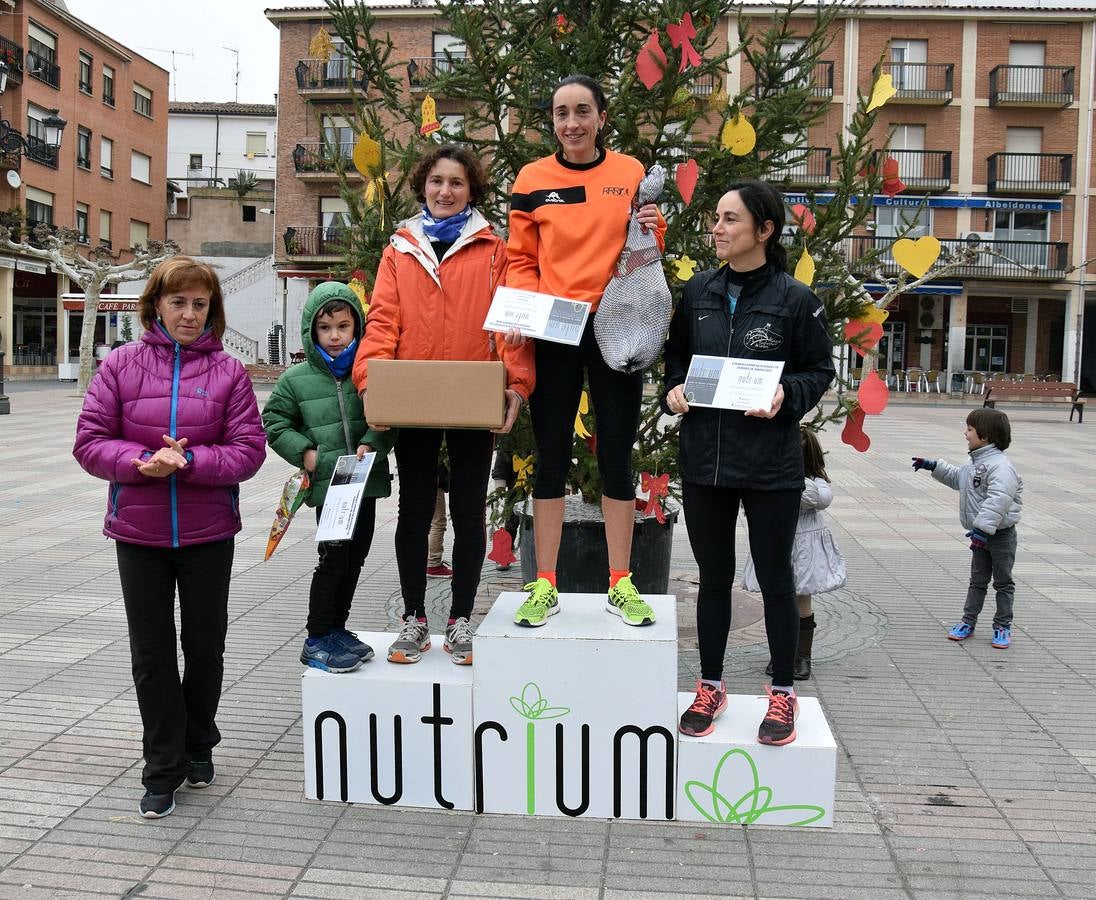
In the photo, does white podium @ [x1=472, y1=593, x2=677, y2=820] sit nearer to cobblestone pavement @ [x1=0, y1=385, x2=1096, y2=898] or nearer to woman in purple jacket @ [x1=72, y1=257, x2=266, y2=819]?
cobblestone pavement @ [x1=0, y1=385, x2=1096, y2=898]

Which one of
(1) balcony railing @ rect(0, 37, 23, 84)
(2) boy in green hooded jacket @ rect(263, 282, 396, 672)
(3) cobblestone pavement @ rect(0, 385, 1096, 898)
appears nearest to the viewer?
(3) cobblestone pavement @ rect(0, 385, 1096, 898)

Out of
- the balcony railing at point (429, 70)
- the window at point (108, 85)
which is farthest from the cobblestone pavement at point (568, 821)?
the window at point (108, 85)

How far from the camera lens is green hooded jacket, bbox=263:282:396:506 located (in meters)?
3.86

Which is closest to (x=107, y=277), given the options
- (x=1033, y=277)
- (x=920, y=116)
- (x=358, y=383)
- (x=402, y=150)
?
(x=402, y=150)

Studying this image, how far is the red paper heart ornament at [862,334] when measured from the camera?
5145mm

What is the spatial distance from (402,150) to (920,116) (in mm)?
37801

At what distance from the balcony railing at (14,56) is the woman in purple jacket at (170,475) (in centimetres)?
3757

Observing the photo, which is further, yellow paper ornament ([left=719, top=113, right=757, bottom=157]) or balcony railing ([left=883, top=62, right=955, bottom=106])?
balcony railing ([left=883, top=62, right=955, bottom=106])

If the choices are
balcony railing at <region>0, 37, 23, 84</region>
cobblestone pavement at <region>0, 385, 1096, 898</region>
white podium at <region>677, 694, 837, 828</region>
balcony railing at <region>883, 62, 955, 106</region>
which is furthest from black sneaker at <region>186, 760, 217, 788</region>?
balcony railing at <region>883, 62, 955, 106</region>

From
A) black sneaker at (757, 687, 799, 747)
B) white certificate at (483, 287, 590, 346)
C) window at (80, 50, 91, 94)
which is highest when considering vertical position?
window at (80, 50, 91, 94)

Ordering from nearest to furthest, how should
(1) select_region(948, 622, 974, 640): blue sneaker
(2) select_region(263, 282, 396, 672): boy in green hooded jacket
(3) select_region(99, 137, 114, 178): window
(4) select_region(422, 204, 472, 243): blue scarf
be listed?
1. (2) select_region(263, 282, 396, 672): boy in green hooded jacket
2. (4) select_region(422, 204, 472, 243): blue scarf
3. (1) select_region(948, 622, 974, 640): blue sneaker
4. (3) select_region(99, 137, 114, 178): window

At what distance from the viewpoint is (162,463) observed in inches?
129

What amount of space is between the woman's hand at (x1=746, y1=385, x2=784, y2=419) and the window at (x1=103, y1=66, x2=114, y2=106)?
45068 mm

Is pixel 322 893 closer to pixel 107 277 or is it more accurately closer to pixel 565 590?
pixel 565 590
